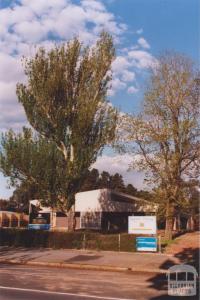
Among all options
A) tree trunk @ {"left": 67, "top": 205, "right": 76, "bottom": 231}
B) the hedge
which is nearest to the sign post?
the hedge

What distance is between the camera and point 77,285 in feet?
51.6

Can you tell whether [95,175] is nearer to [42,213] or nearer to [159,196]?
[42,213]

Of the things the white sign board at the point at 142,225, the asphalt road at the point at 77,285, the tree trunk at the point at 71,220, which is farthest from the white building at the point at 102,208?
the asphalt road at the point at 77,285

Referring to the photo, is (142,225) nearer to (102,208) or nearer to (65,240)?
(65,240)

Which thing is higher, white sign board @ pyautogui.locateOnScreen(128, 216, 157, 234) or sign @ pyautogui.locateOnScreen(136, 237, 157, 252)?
white sign board @ pyautogui.locateOnScreen(128, 216, 157, 234)

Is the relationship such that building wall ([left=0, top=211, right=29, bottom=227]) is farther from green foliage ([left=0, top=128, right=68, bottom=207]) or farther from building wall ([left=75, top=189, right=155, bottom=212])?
green foliage ([left=0, top=128, right=68, bottom=207])

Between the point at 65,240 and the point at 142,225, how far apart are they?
523cm

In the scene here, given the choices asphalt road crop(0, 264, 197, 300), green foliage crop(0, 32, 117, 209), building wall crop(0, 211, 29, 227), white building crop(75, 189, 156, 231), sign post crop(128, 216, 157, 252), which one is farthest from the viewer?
building wall crop(0, 211, 29, 227)

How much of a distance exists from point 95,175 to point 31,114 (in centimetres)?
7270

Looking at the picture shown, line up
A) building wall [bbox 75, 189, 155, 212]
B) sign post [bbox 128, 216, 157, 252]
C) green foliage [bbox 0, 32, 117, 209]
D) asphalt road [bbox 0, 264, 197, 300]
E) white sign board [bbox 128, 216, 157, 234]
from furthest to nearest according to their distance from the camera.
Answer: building wall [bbox 75, 189, 155, 212], green foliage [bbox 0, 32, 117, 209], white sign board [bbox 128, 216, 157, 234], sign post [bbox 128, 216, 157, 252], asphalt road [bbox 0, 264, 197, 300]

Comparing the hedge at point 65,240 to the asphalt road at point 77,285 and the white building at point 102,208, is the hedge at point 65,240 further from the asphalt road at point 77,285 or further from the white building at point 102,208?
the white building at point 102,208

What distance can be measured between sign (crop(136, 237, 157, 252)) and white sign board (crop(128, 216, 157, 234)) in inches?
29.6

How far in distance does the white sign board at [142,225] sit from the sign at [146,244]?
0.75 meters

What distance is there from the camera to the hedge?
28.3m
